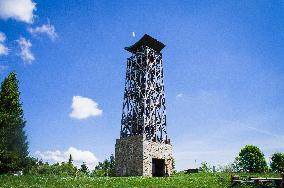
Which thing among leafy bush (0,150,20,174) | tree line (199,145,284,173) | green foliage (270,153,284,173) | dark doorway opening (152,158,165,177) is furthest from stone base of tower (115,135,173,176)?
green foliage (270,153,284,173)

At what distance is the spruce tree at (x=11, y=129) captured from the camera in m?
28.0

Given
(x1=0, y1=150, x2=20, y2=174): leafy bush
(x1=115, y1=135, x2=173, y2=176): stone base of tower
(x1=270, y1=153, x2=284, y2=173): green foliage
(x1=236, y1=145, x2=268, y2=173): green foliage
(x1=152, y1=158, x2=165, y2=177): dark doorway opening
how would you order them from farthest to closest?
(x1=270, y1=153, x2=284, y2=173): green foliage, (x1=236, y1=145, x2=268, y2=173): green foliage, (x1=152, y1=158, x2=165, y2=177): dark doorway opening, (x1=115, y1=135, x2=173, y2=176): stone base of tower, (x1=0, y1=150, x2=20, y2=174): leafy bush

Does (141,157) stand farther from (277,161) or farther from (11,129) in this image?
(277,161)

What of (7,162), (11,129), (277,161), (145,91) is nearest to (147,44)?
(145,91)

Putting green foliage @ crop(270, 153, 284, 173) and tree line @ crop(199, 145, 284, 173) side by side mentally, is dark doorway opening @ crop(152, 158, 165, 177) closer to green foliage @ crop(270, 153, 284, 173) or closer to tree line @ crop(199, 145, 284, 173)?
tree line @ crop(199, 145, 284, 173)

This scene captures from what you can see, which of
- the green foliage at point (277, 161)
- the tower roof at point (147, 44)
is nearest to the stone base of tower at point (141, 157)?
the tower roof at point (147, 44)

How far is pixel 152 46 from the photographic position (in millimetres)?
35812

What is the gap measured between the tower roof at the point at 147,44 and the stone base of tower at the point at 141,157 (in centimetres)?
1213

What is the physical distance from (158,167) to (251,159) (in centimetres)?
3786

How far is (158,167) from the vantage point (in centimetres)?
3052

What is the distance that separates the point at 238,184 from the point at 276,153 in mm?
55286

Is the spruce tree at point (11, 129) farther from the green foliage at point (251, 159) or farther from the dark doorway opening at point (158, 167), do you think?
the green foliage at point (251, 159)

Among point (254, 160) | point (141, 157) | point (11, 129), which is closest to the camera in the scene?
point (141, 157)

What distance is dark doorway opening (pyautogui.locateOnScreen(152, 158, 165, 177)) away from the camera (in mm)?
30109
